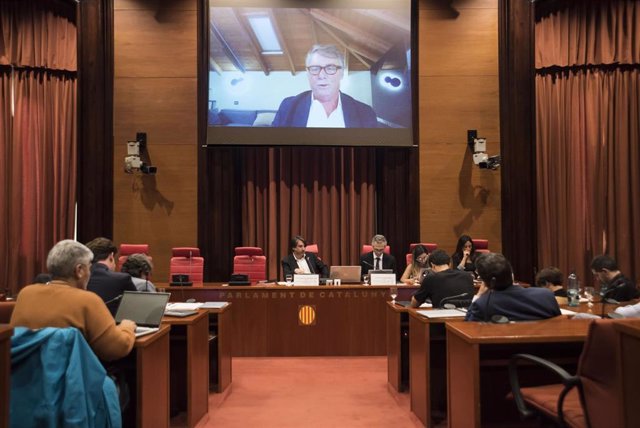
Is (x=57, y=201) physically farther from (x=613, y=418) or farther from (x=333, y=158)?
(x=613, y=418)

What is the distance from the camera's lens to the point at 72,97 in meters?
8.05

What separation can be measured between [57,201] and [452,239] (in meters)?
5.54

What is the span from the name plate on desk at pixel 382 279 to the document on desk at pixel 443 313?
2276 millimetres

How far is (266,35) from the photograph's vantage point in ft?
26.2

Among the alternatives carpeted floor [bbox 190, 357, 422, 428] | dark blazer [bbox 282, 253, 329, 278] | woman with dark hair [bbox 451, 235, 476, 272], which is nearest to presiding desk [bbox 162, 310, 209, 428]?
carpeted floor [bbox 190, 357, 422, 428]

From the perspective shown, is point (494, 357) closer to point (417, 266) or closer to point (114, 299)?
point (114, 299)

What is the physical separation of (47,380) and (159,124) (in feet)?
20.6

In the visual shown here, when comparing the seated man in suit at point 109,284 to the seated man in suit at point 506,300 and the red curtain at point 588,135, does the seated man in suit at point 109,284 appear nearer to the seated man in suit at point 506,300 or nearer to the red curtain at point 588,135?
the seated man in suit at point 506,300

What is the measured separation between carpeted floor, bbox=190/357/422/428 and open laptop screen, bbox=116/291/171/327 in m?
0.96

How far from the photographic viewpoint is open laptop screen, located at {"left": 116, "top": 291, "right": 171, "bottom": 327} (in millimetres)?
3070

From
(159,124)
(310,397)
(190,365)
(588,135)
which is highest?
Result: (159,124)

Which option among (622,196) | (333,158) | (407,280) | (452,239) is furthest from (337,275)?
(622,196)

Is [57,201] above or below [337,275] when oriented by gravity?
above

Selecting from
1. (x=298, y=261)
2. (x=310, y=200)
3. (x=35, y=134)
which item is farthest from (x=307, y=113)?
(x=35, y=134)
